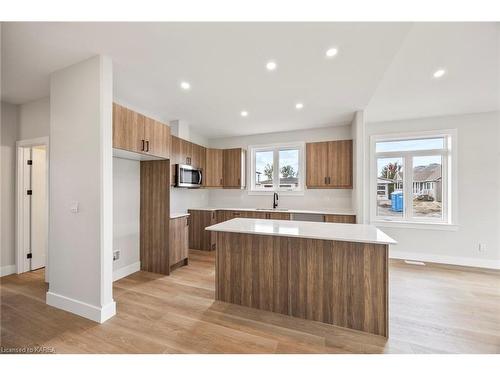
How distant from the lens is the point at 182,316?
215 centimetres

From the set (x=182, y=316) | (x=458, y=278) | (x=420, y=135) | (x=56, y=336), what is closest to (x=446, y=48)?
(x=420, y=135)

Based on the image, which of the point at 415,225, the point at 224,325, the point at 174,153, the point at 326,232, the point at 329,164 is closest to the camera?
the point at 224,325

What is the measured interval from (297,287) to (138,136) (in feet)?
8.64

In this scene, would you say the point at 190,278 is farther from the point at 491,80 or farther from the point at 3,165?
the point at 491,80

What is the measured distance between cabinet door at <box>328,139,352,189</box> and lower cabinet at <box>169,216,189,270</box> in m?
2.96

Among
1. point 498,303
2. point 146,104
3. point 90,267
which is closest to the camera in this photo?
point 90,267

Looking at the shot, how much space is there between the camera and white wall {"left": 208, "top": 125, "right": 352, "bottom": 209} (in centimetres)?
453

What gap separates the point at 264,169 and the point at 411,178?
10.0 ft

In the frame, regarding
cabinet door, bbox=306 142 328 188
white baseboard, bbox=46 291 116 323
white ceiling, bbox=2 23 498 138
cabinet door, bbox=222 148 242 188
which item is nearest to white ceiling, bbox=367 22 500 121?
white ceiling, bbox=2 23 498 138

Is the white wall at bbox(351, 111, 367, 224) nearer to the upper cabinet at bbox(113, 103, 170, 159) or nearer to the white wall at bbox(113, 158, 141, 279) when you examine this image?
the upper cabinet at bbox(113, 103, 170, 159)

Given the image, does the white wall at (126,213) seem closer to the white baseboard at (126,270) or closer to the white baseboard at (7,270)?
the white baseboard at (126,270)

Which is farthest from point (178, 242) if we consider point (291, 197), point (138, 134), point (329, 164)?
point (329, 164)

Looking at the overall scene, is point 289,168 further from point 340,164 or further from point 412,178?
point 412,178

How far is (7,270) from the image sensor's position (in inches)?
125
